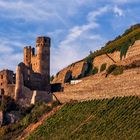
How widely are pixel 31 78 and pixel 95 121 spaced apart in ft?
60.7

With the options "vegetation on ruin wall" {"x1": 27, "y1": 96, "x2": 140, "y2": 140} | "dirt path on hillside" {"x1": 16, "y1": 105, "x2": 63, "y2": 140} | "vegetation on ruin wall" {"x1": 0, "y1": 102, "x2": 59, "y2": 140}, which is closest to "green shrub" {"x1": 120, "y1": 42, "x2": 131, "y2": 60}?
"vegetation on ruin wall" {"x1": 0, "y1": 102, "x2": 59, "y2": 140}

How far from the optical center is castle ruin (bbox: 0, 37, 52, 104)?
240 feet

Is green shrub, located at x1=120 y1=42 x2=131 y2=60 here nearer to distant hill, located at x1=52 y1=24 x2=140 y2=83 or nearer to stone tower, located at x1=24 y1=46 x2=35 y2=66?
distant hill, located at x1=52 y1=24 x2=140 y2=83

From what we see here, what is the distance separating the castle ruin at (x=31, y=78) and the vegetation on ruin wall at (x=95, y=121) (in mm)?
7741

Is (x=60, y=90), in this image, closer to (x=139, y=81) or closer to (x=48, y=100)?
(x=48, y=100)

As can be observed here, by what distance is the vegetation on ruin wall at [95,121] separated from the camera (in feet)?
177

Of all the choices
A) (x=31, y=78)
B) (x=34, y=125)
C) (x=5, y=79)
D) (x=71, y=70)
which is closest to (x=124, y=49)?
(x=31, y=78)

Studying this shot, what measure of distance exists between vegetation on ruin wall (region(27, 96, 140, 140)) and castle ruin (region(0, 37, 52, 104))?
7741mm

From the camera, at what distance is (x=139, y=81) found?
58.9 m

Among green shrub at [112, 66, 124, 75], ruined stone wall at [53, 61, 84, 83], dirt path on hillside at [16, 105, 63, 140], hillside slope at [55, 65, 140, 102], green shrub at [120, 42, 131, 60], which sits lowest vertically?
dirt path on hillside at [16, 105, 63, 140]

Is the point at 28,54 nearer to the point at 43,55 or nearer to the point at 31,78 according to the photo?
the point at 43,55

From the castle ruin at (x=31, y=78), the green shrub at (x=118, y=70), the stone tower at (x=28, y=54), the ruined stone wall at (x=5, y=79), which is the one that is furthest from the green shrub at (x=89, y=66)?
the green shrub at (x=118, y=70)

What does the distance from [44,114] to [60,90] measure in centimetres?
692

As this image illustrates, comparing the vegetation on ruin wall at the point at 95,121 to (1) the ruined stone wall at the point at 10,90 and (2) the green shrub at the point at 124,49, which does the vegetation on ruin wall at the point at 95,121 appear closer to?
(1) the ruined stone wall at the point at 10,90
